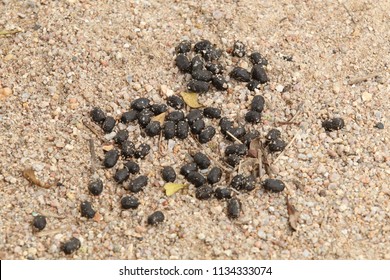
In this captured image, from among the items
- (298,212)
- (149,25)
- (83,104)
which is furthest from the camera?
(149,25)

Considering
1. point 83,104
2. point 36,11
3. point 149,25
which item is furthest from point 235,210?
point 36,11

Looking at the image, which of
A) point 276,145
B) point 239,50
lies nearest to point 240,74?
point 239,50

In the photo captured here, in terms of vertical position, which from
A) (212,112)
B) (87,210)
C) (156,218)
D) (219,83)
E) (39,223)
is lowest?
(39,223)

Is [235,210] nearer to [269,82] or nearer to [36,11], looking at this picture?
[269,82]

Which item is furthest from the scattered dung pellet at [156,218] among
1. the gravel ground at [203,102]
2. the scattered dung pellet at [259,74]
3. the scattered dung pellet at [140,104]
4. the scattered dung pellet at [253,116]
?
the scattered dung pellet at [259,74]

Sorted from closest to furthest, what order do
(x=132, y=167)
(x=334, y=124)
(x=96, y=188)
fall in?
1. (x=96, y=188)
2. (x=132, y=167)
3. (x=334, y=124)

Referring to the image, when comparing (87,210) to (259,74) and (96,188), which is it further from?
(259,74)

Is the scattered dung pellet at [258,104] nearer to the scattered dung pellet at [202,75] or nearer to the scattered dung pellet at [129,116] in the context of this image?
the scattered dung pellet at [202,75]

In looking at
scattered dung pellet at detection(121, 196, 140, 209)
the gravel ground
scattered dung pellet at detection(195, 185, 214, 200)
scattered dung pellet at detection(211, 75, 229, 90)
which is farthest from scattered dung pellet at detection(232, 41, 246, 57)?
scattered dung pellet at detection(121, 196, 140, 209)
